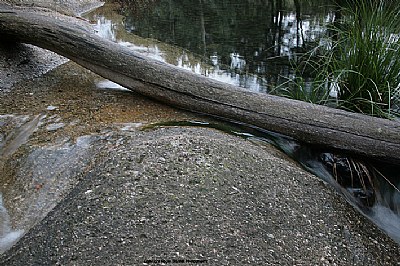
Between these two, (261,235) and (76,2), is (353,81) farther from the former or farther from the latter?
(76,2)

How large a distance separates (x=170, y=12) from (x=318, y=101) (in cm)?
798

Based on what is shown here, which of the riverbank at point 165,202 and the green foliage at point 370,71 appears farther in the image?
the green foliage at point 370,71

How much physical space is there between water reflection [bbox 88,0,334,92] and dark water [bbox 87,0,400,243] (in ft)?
0.04

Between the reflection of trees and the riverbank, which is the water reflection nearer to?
the reflection of trees

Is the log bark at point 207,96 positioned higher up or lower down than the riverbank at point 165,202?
higher up

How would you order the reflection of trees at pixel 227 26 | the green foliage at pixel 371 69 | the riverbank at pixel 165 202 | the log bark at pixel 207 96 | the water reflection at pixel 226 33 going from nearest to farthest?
the riverbank at pixel 165 202 < the log bark at pixel 207 96 < the green foliage at pixel 371 69 < the water reflection at pixel 226 33 < the reflection of trees at pixel 227 26

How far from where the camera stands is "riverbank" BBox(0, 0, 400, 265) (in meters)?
2.13

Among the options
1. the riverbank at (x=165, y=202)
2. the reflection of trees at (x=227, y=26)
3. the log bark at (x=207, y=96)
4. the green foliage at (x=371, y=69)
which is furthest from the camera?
the reflection of trees at (x=227, y=26)

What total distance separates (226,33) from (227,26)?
0.67 m

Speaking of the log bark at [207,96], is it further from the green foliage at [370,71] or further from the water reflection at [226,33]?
the water reflection at [226,33]

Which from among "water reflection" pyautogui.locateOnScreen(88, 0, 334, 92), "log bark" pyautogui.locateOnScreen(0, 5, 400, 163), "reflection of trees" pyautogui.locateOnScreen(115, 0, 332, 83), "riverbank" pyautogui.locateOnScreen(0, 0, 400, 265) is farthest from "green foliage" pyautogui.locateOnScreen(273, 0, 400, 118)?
"reflection of trees" pyautogui.locateOnScreen(115, 0, 332, 83)

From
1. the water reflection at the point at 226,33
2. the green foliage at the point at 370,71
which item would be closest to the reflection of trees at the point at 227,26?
the water reflection at the point at 226,33

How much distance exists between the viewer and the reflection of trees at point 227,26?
22.6 feet

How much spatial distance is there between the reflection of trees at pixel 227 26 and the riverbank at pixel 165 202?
326 centimetres
